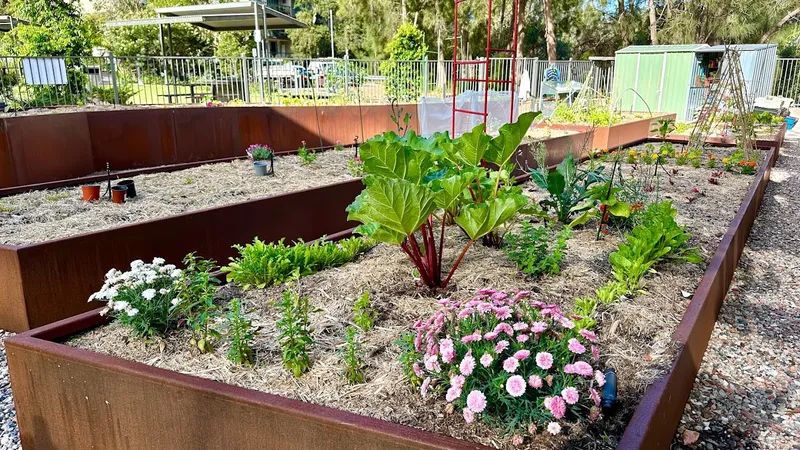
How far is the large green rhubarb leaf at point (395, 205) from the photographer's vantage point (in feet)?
8.20

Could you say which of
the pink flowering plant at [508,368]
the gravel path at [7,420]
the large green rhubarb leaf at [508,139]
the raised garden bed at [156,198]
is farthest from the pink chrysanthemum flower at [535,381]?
the raised garden bed at [156,198]

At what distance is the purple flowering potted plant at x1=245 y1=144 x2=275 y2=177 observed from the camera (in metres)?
6.84

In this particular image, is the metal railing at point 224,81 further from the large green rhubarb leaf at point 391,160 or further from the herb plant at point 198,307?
the large green rhubarb leaf at point 391,160

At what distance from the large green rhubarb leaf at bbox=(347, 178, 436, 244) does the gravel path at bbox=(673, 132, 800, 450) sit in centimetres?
143

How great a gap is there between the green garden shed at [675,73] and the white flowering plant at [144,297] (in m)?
16.3

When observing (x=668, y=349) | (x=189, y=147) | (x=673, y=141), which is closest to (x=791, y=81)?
(x=673, y=141)

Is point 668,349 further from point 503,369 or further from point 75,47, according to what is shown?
point 75,47

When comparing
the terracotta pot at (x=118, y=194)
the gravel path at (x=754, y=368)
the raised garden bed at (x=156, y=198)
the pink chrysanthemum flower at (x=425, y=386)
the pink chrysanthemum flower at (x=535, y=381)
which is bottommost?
the gravel path at (x=754, y=368)

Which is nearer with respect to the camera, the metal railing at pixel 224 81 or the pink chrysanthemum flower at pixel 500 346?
the pink chrysanthemum flower at pixel 500 346

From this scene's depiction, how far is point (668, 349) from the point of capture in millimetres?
2504

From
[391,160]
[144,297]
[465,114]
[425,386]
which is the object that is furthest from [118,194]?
[465,114]

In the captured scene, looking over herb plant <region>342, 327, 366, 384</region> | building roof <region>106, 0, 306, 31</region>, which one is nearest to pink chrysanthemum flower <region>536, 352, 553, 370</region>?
herb plant <region>342, 327, 366, 384</region>

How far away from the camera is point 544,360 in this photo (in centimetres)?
179

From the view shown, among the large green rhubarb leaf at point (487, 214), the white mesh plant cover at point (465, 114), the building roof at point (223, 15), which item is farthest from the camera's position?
the building roof at point (223, 15)
